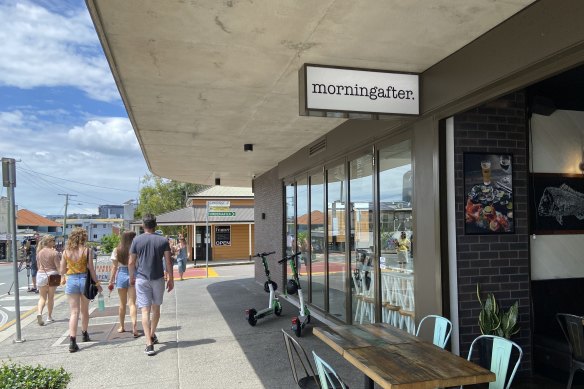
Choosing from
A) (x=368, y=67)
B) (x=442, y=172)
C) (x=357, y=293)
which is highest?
(x=368, y=67)

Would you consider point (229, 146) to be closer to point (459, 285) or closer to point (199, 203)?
point (459, 285)

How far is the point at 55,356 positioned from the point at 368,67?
5.33 m

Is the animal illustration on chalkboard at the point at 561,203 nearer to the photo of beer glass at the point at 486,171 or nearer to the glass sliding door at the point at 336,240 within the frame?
the photo of beer glass at the point at 486,171

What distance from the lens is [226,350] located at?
592 cm

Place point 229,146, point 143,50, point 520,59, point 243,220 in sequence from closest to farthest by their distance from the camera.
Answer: point 520,59
point 143,50
point 229,146
point 243,220

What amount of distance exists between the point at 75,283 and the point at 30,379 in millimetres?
3738

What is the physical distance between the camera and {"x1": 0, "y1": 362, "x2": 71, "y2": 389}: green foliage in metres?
2.59

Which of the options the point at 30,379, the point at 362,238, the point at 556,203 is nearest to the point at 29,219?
the point at 362,238

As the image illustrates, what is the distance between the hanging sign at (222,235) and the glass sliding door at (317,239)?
1937cm

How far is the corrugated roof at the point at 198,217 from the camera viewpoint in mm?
25469

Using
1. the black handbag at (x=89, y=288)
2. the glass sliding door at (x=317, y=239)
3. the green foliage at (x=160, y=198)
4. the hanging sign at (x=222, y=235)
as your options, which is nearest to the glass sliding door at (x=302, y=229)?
the glass sliding door at (x=317, y=239)

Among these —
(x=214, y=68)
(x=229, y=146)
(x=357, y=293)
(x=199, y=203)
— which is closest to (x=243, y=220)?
(x=199, y=203)

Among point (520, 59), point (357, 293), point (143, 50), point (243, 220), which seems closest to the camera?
point (520, 59)

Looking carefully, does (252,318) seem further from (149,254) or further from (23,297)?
(23,297)
